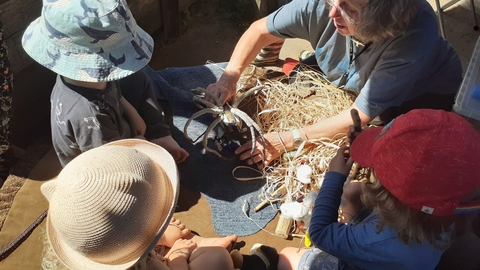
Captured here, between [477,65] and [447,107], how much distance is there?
0.38 m

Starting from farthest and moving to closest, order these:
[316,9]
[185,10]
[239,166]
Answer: [185,10] < [239,166] < [316,9]

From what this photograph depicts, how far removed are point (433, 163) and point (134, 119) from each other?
4.42 ft

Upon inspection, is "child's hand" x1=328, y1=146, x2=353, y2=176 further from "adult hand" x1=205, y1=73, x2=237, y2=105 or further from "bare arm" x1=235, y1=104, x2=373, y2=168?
"adult hand" x1=205, y1=73, x2=237, y2=105

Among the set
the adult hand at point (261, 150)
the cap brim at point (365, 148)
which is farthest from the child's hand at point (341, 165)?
the adult hand at point (261, 150)

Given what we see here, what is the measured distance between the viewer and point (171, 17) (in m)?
3.05

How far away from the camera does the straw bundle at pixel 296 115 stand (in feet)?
7.24

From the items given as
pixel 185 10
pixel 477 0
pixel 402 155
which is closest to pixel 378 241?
pixel 402 155

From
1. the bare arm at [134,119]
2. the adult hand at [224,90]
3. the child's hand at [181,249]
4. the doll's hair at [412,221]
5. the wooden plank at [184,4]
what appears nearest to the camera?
the doll's hair at [412,221]

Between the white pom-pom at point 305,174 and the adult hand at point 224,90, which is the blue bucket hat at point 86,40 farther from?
the white pom-pom at point 305,174

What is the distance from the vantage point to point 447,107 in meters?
2.23

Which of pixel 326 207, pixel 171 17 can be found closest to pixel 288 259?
pixel 326 207

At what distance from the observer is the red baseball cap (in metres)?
1.17

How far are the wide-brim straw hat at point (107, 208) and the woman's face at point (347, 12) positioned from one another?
99cm

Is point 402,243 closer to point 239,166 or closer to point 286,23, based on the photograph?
point 239,166
